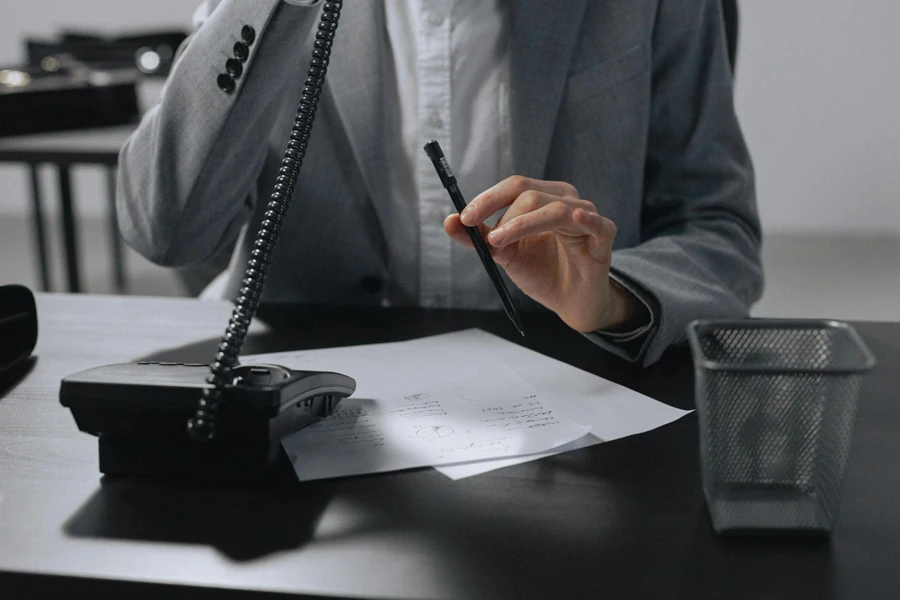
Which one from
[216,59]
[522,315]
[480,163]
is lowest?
[522,315]

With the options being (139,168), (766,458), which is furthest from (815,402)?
(139,168)

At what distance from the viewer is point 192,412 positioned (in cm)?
56

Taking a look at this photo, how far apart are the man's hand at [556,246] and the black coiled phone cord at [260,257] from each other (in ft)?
0.44

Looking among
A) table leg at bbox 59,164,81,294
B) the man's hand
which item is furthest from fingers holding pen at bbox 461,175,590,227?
table leg at bbox 59,164,81,294

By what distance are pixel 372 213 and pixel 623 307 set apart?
1.23ft

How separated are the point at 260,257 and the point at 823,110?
3.85 m

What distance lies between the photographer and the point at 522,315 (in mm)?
976

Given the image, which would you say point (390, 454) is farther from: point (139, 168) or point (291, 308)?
point (139, 168)

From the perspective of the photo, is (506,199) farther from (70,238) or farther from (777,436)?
(70,238)

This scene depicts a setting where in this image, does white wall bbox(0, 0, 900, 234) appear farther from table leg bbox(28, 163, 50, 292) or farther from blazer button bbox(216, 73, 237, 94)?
blazer button bbox(216, 73, 237, 94)

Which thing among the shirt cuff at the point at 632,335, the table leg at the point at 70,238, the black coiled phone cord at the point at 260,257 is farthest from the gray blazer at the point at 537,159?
the table leg at the point at 70,238

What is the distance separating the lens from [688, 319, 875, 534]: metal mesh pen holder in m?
0.51

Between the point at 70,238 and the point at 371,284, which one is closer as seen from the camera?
the point at 371,284

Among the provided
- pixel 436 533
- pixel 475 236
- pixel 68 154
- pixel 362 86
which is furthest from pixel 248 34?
pixel 68 154
